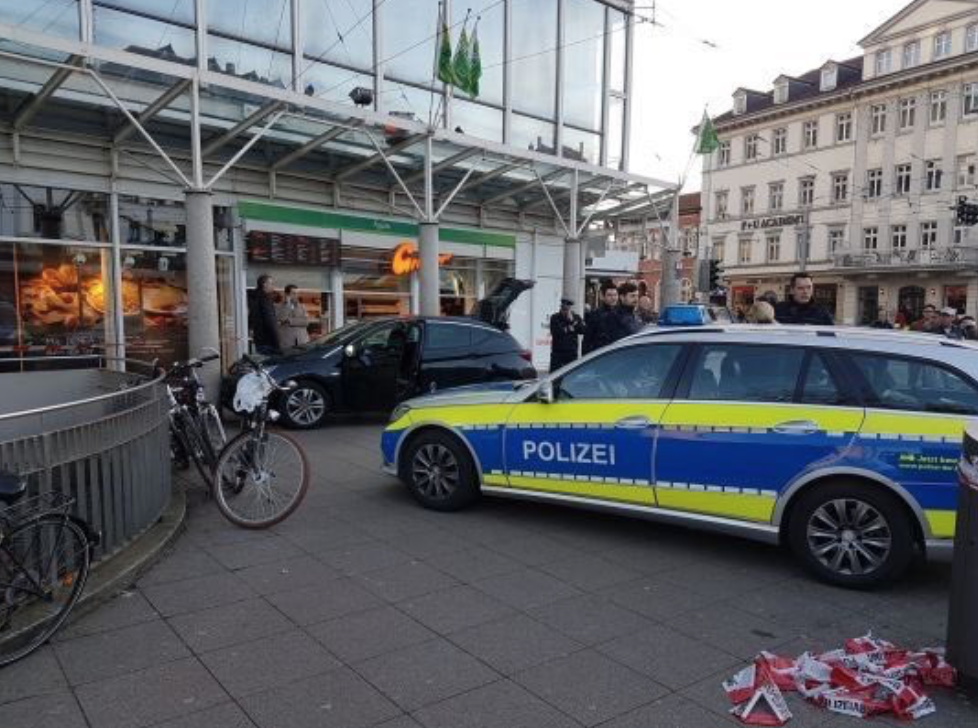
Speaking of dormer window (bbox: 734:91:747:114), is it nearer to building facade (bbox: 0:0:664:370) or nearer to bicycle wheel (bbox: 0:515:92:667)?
building facade (bbox: 0:0:664:370)

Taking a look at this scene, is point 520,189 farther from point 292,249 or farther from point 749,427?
point 749,427

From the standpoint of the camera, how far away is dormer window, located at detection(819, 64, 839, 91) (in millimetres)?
52281

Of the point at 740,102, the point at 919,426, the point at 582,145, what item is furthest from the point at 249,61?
the point at 740,102

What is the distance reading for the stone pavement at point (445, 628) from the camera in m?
3.38

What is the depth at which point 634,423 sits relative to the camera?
18.3 ft

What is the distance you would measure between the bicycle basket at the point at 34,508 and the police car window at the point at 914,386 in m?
4.74

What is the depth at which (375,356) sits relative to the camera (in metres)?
10.7

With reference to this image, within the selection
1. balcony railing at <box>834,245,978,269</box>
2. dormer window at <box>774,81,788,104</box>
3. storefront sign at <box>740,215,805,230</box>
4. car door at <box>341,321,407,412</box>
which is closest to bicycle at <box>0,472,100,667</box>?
car door at <box>341,321,407,412</box>

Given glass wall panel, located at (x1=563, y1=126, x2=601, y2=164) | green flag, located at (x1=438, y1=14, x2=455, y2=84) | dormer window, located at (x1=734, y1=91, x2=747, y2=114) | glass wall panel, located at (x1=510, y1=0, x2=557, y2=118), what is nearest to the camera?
green flag, located at (x1=438, y1=14, x2=455, y2=84)

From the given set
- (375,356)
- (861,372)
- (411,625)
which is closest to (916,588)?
(861,372)

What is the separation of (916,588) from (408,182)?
12403 mm

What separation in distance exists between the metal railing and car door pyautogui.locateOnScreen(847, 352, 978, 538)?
15.2 ft

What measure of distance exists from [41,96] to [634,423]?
885 cm

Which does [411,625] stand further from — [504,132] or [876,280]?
[876,280]
